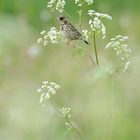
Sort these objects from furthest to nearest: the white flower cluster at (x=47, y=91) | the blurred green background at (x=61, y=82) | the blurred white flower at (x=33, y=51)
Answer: the blurred white flower at (x=33, y=51) < the white flower cluster at (x=47, y=91) < the blurred green background at (x=61, y=82)

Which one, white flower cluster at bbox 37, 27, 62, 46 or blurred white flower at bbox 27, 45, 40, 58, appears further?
blurred white flower at bbox 27, 45, 40, 58

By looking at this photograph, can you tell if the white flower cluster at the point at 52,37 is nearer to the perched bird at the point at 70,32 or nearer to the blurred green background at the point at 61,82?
the blurred green background at the point at 61,82

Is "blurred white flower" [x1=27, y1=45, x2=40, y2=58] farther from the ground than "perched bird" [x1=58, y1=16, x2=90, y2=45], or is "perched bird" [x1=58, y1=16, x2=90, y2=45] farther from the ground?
"blurred white flower" [x1=27, y1=45, x2=40, y2=58]

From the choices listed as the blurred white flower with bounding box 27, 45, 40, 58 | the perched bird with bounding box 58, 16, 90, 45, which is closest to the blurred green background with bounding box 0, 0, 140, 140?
the blurred white flower with bounding box 27, 45, 40, 58

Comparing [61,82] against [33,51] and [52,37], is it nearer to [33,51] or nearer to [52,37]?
[33,51]

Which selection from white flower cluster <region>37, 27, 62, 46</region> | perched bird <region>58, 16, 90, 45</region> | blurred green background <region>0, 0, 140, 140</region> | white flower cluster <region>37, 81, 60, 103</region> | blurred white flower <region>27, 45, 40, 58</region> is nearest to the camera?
blurred green background <region>0, 0, 140, 140</region>

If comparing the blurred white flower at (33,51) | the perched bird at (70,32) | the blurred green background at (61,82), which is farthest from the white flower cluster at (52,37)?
the blurred white flower at (33,51)

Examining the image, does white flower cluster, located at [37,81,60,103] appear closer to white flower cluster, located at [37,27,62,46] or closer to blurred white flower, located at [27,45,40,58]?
white flower cluster, located at [37,27,62,46]

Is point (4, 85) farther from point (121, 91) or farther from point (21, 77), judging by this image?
point (121, 91)

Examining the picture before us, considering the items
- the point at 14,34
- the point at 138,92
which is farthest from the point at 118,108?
the point at 14,34
